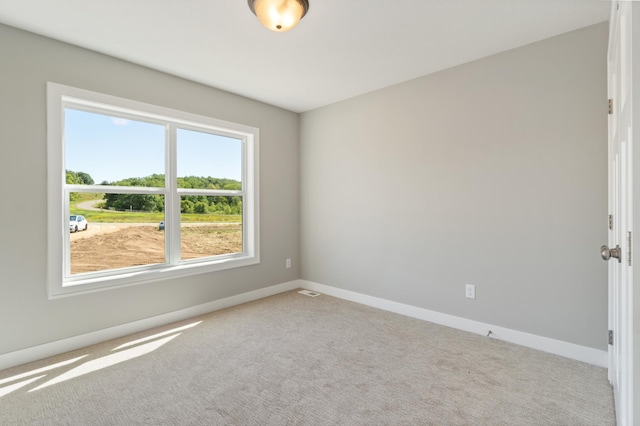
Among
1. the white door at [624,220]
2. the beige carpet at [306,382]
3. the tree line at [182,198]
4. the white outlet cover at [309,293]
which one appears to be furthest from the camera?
the white outlet cover at [309,293]

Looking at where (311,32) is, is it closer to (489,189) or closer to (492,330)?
(489,189)

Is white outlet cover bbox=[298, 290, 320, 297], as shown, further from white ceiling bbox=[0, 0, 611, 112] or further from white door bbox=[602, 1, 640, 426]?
white door bbox=[602, 1, 640, 426]

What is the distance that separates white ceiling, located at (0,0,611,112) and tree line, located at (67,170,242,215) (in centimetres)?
108

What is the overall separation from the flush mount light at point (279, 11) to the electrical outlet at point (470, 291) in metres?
2.62

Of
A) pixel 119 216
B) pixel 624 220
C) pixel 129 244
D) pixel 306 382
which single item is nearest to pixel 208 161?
pixel 119 216

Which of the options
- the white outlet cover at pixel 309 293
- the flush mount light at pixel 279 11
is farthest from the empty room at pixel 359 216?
the white outlet cover at pixel 309 293

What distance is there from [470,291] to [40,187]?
3.71m

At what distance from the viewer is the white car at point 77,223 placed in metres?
2.67

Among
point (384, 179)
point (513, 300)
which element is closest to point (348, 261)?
point (384, 179)

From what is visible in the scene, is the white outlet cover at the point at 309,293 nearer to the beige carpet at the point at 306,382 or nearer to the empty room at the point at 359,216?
the empty room at the point at 359,216

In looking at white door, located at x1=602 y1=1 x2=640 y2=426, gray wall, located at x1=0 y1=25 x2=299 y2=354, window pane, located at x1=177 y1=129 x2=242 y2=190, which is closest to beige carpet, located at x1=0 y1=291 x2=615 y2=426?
gray wall, located at x1=0 y1=25 x2=299 y2=354

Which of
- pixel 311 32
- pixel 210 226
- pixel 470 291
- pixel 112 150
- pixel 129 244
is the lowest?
pixel 470 291

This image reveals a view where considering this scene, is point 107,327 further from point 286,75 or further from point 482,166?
point 482,166

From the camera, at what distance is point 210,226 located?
11.9ft
